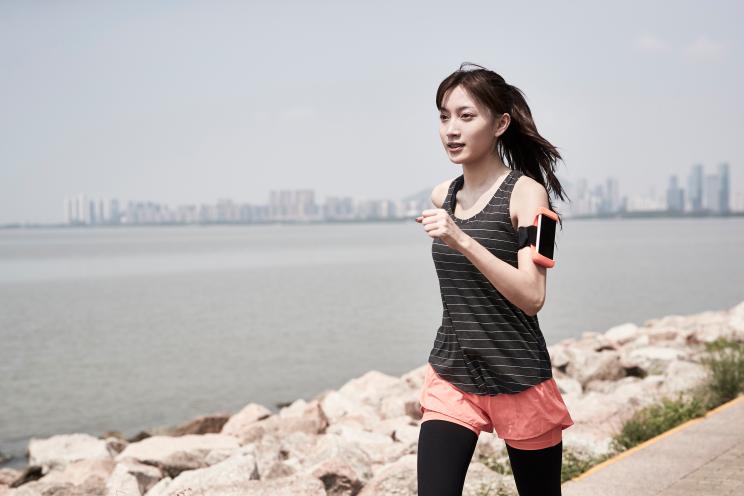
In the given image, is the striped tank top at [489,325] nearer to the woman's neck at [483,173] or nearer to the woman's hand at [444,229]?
the woman's neck at [483,173]

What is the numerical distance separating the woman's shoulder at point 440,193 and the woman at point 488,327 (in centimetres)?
18

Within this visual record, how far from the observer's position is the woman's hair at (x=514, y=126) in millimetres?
3197

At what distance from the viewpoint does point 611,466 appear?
570cm

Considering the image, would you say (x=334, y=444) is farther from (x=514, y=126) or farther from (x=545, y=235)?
(x=545, y=235)

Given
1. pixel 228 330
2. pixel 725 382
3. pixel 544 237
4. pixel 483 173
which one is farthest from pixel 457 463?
pixel 228 330

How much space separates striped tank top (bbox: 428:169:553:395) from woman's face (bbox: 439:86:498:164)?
6.2 inches

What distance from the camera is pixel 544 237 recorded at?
117 inches

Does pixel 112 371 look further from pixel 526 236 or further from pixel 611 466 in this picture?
pixel 526 236

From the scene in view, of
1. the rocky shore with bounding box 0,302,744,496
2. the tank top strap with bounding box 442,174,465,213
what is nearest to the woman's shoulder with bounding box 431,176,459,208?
the tank top strap with bounding box 442,174,465,213

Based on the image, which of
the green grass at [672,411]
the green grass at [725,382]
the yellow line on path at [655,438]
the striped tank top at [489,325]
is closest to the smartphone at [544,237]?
the striped tank top at [489,325]

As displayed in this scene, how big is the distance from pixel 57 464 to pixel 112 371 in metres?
11.4

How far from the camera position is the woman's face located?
319 cm

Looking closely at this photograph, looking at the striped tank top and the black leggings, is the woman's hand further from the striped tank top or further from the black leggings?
the black leggings

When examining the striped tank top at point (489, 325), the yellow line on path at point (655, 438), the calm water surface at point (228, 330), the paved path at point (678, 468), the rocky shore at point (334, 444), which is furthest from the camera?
the calm water surface at point (228, 330)
